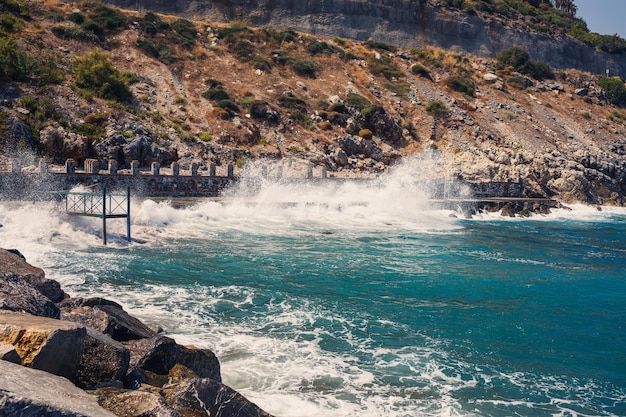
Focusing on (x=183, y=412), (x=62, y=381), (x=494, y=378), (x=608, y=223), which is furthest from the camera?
(x=608, y=223)

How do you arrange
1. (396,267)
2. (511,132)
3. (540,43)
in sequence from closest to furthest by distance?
(396,267) → (511,132) → (540,43)

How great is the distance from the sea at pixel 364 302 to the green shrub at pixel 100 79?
1607 cm

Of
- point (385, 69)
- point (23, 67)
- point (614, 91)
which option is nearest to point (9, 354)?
point (23, 67)

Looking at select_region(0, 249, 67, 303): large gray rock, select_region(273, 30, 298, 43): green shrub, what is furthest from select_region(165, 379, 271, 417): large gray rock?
select_region(273, 30, 298, 43): green shrub

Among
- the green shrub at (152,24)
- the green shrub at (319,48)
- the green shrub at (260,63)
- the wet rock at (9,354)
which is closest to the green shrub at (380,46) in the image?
the green shrub at (319,48)

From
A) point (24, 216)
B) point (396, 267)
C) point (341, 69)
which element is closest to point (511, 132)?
point (341, 69)

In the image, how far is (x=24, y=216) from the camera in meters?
21.4

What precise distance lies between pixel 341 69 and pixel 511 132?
17.8 metres

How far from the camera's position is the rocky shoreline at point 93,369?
4777mm

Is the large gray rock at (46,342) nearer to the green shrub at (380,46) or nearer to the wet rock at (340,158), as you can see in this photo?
the wet rock at (340,158)

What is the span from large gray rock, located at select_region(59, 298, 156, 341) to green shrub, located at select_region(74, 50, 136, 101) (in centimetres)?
3460

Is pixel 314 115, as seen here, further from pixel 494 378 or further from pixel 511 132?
pixel 494 378

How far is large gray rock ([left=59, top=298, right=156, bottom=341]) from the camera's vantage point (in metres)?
8.66

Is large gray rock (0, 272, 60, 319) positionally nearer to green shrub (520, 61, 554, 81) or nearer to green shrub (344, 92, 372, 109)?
green shrub (344, 92, 372, 109)
